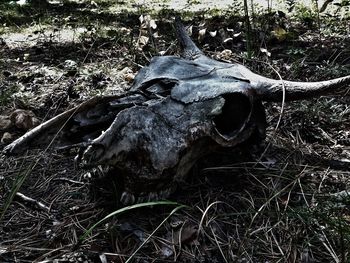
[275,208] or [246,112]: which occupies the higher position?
[246,112]

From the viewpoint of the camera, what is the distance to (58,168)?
2.10 metres

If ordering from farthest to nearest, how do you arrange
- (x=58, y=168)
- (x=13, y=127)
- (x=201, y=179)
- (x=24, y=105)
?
(x=24, y=105), (x=13, y=127), (x=58, y=168), (x=201, y=179)

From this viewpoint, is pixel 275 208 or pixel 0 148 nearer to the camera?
pixel 275 208

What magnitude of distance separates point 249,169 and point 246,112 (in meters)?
0.27

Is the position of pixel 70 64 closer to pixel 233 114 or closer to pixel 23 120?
pixel 23 120

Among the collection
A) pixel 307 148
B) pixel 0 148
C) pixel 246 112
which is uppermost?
pixel 246 112

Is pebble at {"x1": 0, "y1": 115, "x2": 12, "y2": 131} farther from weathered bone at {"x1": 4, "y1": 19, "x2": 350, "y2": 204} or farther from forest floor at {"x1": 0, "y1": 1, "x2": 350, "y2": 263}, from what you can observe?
weathered bone at {"x1": 4, "y1": 19, "x2": 350, "y2": 204}

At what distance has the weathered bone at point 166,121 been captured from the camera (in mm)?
1621

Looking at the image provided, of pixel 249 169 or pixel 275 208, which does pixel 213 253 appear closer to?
pixel 275 208

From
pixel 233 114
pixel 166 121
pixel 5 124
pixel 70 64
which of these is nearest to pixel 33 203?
pixel 166 121

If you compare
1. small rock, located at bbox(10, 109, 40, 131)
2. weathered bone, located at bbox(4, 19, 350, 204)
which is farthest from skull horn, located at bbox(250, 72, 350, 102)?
small rock, located at bbox(10, 109, 40, 131)

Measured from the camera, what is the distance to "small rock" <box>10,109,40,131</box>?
95.9 inches

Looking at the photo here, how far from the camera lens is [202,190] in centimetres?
188

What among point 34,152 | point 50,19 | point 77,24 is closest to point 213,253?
point 34,152
